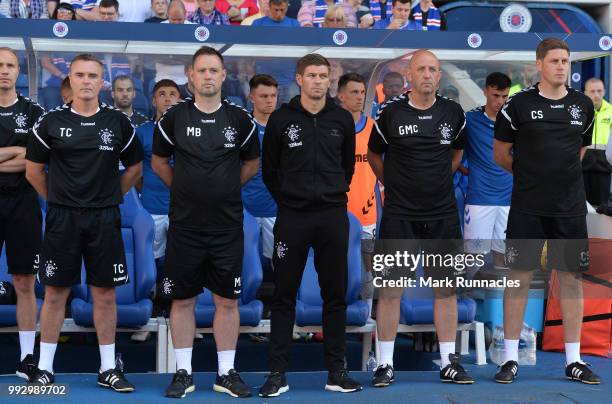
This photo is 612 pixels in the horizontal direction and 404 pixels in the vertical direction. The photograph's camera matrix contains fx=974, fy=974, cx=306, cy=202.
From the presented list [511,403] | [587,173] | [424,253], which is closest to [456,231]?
[424,253]

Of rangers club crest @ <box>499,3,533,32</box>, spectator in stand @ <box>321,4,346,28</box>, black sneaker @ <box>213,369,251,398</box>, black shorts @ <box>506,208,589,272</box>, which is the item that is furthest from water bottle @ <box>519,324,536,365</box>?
rangers club crest @ <box>499,3,533,32</box>

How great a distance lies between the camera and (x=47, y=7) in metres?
9.75

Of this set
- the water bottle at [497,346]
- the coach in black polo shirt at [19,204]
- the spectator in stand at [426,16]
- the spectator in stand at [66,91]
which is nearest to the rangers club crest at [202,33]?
the spectator in stand at [66,91]

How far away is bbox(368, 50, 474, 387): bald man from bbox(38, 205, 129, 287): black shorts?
1.59 meters

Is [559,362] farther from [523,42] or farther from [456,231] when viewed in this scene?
[523,42]

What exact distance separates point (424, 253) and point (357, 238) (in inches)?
41.0

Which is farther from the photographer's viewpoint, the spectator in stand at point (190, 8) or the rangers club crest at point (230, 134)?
the spectator in stand at point (190, 8)

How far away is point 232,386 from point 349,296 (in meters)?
1.44

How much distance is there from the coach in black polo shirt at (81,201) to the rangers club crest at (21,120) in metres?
0.35

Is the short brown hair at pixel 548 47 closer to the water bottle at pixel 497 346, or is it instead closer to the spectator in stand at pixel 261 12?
the water bottle at pixel 497 346

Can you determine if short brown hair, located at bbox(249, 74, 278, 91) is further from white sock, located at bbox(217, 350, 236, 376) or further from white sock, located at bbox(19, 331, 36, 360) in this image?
white sock, located at bbox(19, 331, 36, 360)

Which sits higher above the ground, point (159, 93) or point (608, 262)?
point (159, 93)

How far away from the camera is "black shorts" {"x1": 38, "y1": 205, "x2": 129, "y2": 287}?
5.42 m

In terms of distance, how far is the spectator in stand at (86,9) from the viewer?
937 centimetres
